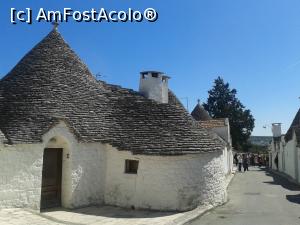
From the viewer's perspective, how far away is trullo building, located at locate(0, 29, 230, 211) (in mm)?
12461

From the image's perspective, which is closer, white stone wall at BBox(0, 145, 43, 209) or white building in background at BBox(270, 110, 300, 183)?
white stone wall at BBox(0, 145, 43, 209)

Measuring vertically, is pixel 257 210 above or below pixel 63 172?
below

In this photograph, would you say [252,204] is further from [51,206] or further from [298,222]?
[51,206]

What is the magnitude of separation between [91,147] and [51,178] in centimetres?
175

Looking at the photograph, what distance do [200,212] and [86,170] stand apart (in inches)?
167

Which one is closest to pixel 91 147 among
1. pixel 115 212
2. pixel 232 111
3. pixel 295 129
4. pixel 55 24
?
pixel 115 212

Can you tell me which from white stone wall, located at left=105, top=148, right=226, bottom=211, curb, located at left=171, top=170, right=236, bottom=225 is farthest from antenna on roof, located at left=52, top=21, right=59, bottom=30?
curb, located at left=171, top=170, right=236, bottom=225

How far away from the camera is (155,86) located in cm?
1608

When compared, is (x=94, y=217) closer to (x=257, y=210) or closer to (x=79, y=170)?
(x=79, y=170)

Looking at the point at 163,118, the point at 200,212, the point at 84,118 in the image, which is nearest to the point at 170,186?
the point at 200,212

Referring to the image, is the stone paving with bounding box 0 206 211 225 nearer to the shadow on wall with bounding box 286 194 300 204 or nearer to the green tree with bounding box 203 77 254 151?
the shadow on wall with bounding box 286 194 300 204

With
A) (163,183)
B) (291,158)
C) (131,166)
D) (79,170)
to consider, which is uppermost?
(291,158)

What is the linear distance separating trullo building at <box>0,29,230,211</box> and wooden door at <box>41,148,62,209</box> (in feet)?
0.11

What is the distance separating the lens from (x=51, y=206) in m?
13.1
